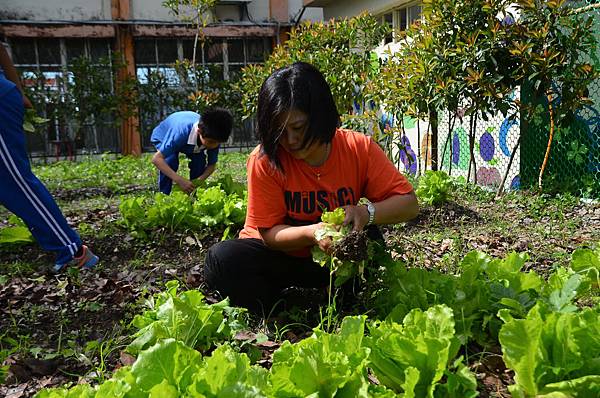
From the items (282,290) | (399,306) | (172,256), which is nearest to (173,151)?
(172,256)

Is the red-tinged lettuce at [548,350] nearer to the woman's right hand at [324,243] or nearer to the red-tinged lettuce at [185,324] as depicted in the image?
the woman's right hand at [324,243]

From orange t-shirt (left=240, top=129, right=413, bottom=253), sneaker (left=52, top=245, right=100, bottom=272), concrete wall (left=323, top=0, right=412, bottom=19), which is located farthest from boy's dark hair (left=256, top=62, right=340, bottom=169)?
concrete wall (left=323, top=0, right=412, bottom=19)

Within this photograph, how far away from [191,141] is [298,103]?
3354 millimetres

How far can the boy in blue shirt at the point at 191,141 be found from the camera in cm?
500

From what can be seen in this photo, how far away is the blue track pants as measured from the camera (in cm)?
347

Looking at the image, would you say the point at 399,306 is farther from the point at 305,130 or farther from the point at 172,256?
the point at 172,256

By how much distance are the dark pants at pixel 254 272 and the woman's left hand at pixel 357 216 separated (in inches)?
17.1

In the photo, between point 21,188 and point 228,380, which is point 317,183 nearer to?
point 228,380

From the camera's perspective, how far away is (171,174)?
546 cm

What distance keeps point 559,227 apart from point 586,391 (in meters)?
3.35

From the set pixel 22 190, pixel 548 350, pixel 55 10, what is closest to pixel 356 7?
pixel 55 10

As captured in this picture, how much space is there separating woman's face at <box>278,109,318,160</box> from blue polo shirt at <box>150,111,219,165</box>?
128 inches

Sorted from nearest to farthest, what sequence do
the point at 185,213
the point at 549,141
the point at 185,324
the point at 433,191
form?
the point at 185,324 < the point at 185,213 < the point at 433,191 < the point at 549,141

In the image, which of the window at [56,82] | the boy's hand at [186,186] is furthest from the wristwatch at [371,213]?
the window at [56,82]
